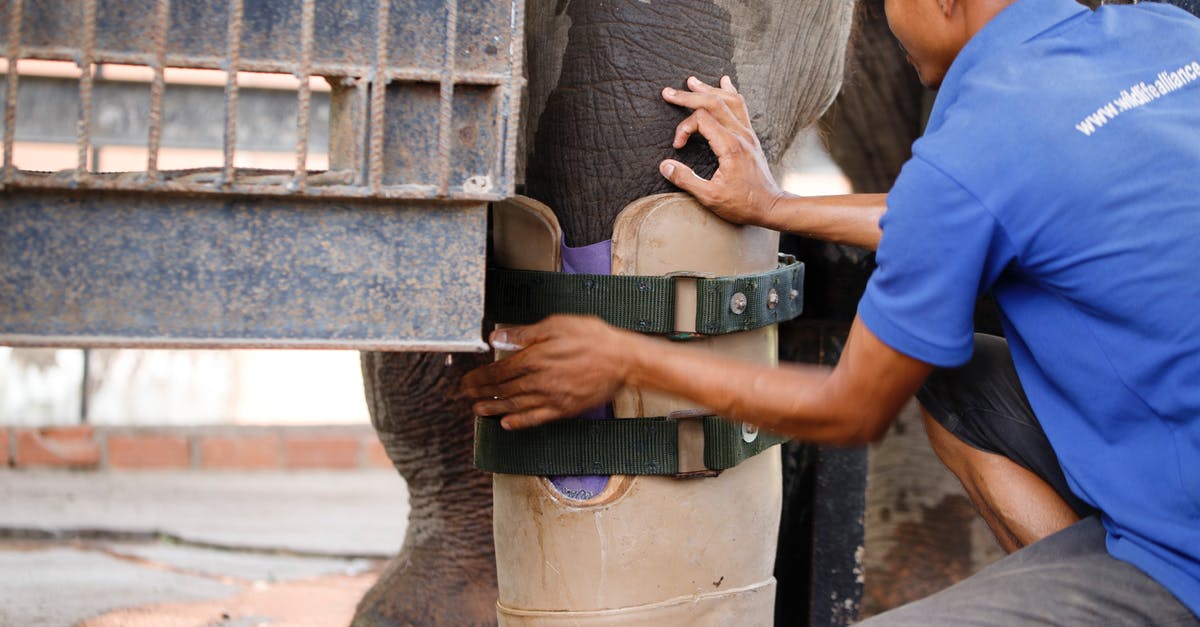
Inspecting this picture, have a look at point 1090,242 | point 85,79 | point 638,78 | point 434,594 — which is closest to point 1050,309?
point 1090,242

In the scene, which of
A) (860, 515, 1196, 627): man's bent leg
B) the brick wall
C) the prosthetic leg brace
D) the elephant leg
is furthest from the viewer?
the brick wall

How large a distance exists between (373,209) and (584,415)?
0.39m

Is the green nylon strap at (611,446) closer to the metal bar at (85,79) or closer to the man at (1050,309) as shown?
the man at (1050,309)

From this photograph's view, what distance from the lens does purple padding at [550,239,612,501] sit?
4.64ft

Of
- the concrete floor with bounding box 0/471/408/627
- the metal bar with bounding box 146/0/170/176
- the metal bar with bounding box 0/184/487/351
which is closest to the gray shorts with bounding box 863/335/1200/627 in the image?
the metal bar with bounding box 0/184/487/351

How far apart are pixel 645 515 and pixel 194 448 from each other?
2.70m

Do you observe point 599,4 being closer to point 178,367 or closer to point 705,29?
point 705,29

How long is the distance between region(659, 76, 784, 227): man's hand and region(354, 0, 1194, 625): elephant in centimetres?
3

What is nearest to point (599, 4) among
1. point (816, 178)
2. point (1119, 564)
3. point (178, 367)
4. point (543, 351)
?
point (543, 351)

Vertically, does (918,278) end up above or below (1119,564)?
above

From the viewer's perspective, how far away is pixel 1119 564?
122 cm

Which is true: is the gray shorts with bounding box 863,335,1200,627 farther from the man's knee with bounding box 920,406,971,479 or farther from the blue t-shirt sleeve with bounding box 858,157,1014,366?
the blue t-shirt sleeve with bounding box 858,157,1014,366

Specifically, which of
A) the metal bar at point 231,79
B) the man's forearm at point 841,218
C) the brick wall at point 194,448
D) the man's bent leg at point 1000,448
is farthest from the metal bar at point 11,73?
the brick wall at point 194,448

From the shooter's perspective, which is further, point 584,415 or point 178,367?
point 178,367
